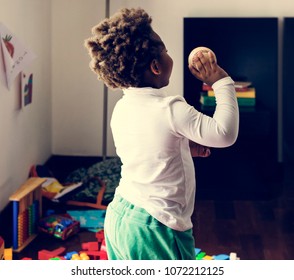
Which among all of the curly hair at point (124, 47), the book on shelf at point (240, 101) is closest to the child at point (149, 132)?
the curly hair at point (124, 47)

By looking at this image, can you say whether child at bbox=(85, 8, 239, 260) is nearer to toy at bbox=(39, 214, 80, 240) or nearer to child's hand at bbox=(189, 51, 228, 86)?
child's hand at bbox=(189, 51, 228, 86)

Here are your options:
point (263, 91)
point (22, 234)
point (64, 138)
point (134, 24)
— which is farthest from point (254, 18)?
point (134, 24)

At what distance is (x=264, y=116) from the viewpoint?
3.62 m

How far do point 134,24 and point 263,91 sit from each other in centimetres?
268

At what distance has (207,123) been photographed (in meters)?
1.30

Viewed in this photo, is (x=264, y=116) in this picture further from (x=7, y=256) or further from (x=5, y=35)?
(x=7, y=256)

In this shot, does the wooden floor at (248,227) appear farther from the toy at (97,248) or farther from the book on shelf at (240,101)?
the book on shelf at (240,101)

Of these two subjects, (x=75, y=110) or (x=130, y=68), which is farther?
(x=75, y=110)

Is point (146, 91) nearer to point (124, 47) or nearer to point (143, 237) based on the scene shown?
point (124, 47)

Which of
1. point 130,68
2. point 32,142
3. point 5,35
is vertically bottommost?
point 32,142

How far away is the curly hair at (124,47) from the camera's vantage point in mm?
1360

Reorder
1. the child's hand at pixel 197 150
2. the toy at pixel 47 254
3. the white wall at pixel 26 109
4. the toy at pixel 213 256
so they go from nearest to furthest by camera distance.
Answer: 1. the child's hand at pixel 197 150
2. the toy at pixel 213 256
3. the toy at pixel 47 254
4. the white wall at pixel 26 109

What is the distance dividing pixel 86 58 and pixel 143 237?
281 cm

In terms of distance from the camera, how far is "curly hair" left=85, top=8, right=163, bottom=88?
4.46ft
